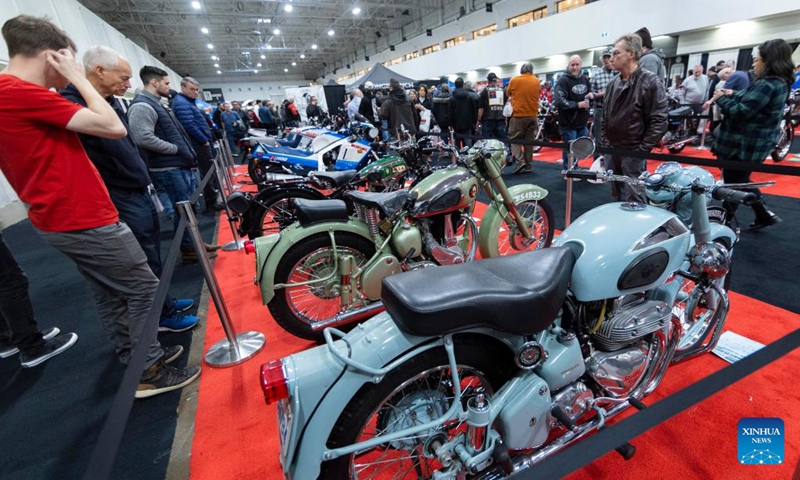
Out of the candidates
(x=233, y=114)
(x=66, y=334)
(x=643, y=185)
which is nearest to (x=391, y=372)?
(x=643, y=185)

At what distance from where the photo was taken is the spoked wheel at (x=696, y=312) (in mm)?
1742

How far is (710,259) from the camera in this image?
1472mm

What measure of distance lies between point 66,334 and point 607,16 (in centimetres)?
1465

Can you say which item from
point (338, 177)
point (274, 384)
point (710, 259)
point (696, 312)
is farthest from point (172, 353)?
point (696, 312)

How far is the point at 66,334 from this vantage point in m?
2.72

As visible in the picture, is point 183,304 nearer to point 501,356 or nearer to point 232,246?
point 232,246

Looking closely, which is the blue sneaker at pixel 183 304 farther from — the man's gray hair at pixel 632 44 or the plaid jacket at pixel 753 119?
the plaid jacket at pixel 753 119

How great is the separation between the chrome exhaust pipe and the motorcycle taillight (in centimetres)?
121

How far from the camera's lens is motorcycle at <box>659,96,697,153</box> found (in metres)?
6.96

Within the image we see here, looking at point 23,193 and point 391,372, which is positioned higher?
point 23,193

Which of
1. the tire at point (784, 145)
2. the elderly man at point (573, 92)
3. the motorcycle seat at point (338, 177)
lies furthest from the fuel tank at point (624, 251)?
the tire at point (784, 145)

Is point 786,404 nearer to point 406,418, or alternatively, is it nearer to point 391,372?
point 406,418

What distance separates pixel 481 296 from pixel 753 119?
3.58m

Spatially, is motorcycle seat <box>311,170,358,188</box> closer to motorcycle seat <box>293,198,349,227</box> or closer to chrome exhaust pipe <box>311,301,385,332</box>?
motorcycle seat <box>293,198,349,227</box>
